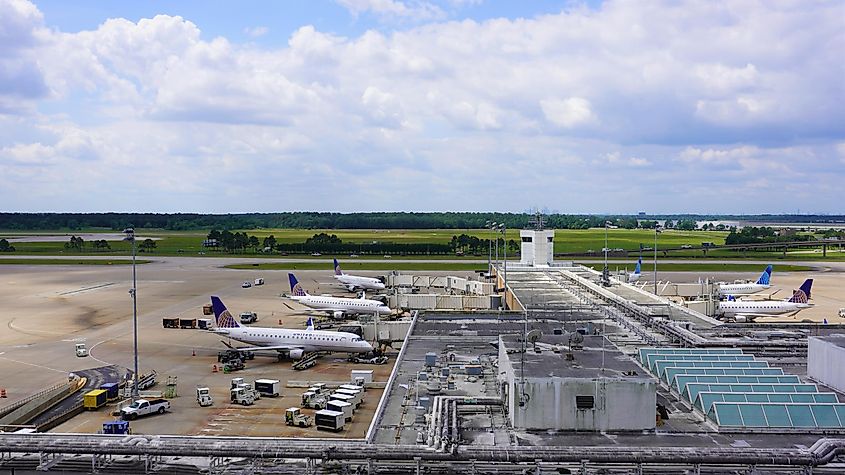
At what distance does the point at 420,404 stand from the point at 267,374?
32.3m

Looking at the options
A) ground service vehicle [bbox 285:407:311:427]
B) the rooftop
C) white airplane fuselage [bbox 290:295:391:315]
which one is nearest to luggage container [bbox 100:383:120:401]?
ground service vehicle [bbox 285:407:311:427]

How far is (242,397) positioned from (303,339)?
15.0 metres

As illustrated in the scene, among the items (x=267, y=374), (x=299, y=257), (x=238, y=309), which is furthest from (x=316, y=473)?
(x=299, y=257)

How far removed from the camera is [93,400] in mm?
47219

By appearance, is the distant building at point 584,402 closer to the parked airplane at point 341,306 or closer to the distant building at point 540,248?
the parked airplane at point 341,306

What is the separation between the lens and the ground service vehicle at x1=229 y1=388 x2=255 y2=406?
159 feet

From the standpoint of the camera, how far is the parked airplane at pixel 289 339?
6281 centimetres

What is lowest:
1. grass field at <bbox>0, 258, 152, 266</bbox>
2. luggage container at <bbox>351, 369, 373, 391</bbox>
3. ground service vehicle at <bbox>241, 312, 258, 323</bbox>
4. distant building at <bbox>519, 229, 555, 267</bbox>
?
luggage container at <bbox>351, 369, 373, 391</bbox>

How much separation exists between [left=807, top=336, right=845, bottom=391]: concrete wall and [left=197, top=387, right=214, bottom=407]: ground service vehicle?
38.8 meters

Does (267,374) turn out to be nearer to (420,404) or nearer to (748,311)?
(420,404)

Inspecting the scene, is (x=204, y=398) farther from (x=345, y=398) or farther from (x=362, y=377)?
(x=362, y=377)

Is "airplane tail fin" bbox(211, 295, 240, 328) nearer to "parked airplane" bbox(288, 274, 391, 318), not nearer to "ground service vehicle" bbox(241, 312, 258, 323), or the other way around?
"ground service vehicle" bbox(241, 312, 258, 323)

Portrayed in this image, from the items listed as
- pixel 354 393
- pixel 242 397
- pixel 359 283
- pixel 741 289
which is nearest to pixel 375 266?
pixel 359 283

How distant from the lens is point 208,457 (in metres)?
23.5
